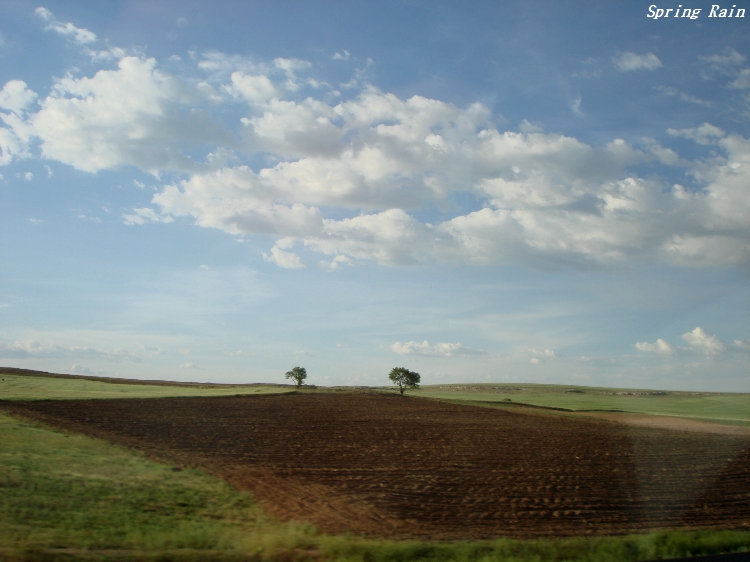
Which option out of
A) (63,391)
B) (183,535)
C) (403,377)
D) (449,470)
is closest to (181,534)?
(183,535)

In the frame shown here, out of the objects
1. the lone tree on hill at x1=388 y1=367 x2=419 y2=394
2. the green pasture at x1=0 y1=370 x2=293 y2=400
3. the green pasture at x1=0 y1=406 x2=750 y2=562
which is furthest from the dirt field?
the lone tree on hill at x1=388 y1=367 x2=419 y2=394

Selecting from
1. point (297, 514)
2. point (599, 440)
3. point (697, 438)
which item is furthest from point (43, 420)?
point (697, 438)

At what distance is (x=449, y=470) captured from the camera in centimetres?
2256

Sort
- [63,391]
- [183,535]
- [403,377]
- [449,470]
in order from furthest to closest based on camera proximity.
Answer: [403,377] → [63,391] → [449,470] → [183,535]

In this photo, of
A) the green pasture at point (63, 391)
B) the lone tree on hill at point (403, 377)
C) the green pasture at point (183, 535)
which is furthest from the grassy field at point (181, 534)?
the lone tree on hill at point (403, 377)

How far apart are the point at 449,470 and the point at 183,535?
518 inches

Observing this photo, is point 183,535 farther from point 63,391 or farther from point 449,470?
point 63,391

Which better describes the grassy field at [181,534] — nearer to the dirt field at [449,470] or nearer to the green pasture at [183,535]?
the green pasture at [183,535]

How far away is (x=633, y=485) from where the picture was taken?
20.9m

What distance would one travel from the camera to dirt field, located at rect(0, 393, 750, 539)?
50.8 feet

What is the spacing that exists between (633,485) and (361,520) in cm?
1190

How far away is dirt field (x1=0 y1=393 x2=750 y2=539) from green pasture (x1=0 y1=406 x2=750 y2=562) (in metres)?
1.46

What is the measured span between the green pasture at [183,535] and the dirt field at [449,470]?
1460mm

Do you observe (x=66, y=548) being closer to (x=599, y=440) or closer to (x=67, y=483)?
(x=67, y=483)
